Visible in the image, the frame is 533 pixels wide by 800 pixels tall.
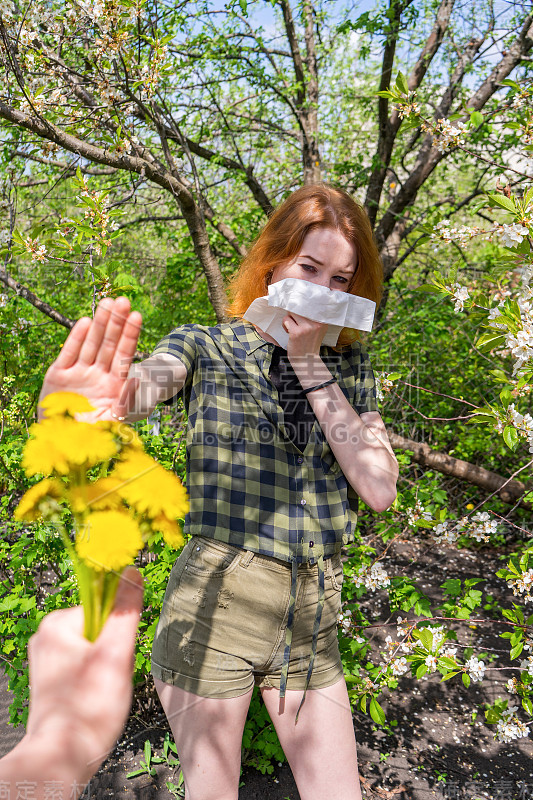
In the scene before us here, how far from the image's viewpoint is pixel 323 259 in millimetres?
1485

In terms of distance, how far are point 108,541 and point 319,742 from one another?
1.00 meters

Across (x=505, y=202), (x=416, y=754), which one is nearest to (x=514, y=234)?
(x=505, y=202)

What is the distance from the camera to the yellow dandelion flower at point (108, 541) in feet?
2.23

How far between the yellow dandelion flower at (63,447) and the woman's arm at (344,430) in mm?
765

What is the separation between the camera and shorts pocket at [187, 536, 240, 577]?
1.33m

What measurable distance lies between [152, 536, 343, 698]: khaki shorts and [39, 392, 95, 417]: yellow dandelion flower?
68 cm

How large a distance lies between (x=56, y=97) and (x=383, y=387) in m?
2.14

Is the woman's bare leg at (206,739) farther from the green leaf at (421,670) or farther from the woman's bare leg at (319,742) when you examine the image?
the green leaf at (421,670)

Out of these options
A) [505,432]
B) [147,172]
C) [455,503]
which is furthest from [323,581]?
[455,503]

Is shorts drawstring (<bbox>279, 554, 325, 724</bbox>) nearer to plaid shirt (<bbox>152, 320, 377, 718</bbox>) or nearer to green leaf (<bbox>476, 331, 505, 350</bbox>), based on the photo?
plaid shirt (<bbox>152, 320, 377, 718</bbox>)

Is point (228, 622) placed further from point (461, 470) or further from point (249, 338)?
point (461, 470)

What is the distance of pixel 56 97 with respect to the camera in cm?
258

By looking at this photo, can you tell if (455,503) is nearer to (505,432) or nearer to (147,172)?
(505,432)

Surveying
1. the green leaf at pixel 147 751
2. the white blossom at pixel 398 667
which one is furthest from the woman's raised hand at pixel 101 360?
the green leaf at pixel 147 751
